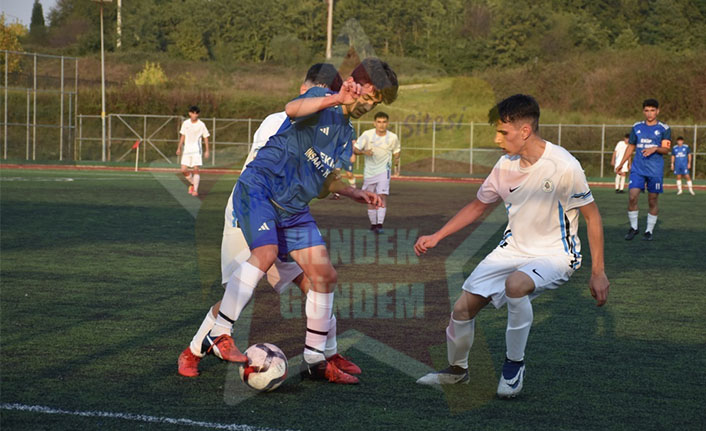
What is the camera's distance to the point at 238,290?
5.05 meters

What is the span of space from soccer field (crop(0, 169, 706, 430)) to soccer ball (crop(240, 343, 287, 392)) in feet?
0.29

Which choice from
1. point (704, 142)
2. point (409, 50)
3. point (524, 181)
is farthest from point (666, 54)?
point (524, 181)

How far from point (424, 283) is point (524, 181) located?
4.40 meters

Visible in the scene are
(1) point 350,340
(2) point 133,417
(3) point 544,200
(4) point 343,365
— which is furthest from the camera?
(1) point 350,340

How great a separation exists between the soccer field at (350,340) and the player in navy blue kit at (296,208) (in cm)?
35

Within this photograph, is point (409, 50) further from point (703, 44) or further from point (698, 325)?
point (698, 325)

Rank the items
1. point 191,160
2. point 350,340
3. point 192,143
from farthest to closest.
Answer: point 192,143 → point 191,160 → point 350,340

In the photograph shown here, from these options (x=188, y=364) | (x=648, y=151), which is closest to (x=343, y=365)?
(x=188, y=364)

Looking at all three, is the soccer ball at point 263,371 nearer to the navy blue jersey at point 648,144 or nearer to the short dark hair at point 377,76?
the short dark hair at point 377,76

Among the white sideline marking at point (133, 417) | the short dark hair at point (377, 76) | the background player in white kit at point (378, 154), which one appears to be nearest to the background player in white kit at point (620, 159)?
the background player in white kit at point (378, 154)

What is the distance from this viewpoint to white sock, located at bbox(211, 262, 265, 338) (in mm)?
5043

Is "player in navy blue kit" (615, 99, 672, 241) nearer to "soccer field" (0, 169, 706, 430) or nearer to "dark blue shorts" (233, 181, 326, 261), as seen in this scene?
"soccer field" (0, 169, 706, 430)

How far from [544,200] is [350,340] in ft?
6.95

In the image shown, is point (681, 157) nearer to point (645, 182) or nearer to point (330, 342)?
point (645, 182)
